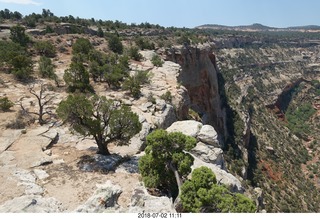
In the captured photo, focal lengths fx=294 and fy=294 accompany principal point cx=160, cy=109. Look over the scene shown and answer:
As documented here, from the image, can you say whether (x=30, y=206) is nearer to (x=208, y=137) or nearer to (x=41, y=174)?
(x=41, y=174)

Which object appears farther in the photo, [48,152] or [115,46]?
[115,46]

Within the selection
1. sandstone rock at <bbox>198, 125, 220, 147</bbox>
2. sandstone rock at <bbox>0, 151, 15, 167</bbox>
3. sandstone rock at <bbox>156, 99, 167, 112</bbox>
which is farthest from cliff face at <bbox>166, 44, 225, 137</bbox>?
sandstone rock at <bbox>0, 151, 15, 167</bbox>

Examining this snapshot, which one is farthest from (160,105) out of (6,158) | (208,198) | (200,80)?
(200,80)

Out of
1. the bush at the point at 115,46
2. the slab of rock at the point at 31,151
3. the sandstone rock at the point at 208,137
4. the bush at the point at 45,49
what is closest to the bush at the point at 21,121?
the slab of rock at the point at 31,151

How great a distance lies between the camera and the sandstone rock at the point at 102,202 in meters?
14.4

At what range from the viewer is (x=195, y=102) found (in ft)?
200

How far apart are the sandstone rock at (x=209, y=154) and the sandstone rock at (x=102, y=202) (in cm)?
913

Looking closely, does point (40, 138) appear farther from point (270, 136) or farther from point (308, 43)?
point (308, 43)

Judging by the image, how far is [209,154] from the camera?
77.3 feet

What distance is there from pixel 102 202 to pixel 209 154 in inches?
437

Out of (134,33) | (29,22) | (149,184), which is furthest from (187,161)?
(134,33)

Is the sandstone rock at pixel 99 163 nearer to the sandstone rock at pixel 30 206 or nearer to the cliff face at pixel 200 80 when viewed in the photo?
the sandstone rock at pixel 30 206

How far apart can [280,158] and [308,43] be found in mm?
145637

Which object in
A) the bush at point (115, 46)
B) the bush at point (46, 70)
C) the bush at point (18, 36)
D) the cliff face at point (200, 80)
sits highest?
the bush at point (18, 36)
